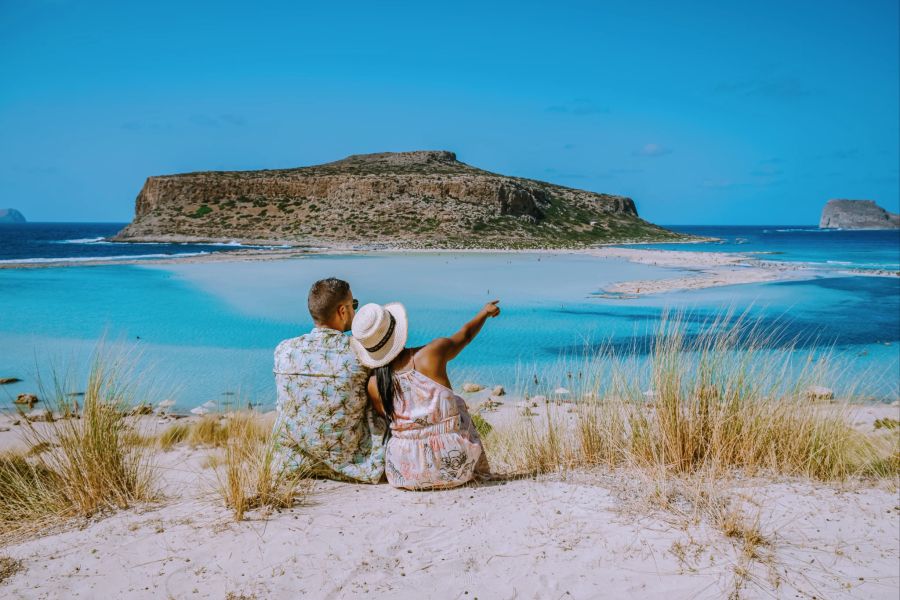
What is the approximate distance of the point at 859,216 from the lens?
527 feet

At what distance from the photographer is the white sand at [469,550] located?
108 inches

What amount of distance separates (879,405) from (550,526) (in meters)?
6.07

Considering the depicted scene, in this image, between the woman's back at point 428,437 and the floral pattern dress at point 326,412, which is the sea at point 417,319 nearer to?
the floral pattern dress at point 326,412

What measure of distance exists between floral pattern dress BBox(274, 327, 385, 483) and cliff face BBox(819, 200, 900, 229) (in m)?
189

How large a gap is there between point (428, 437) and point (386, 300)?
13.6m

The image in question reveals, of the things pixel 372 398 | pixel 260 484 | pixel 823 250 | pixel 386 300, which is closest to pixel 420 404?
pixel 372 398

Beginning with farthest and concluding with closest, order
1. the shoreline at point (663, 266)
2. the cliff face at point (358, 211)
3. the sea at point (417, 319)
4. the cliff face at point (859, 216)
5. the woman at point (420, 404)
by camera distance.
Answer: the cliff face at point (859, 216)
the cliff face at point (358, 211)
the shoreline at point (663, 266)
the sea at point (417, 319)
the woman at point (420, 404)

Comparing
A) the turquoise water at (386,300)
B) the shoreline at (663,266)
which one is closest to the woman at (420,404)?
the turquoise water at (386,300)

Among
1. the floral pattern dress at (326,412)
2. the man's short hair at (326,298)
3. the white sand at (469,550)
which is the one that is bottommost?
the white sand at (469,550)

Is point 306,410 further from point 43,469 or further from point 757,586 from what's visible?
point 757,586

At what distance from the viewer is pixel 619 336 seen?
38.3 ft

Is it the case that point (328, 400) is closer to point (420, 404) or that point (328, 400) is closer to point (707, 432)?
point (420, 404)

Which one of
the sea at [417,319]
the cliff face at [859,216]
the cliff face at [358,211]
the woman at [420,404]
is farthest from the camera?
the cliff face at [859,216]

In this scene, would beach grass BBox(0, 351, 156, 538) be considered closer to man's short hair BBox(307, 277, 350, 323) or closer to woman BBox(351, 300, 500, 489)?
man's short hair BBox(307, 277, 350, 323)
